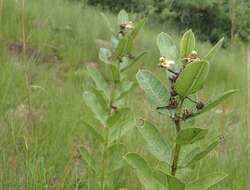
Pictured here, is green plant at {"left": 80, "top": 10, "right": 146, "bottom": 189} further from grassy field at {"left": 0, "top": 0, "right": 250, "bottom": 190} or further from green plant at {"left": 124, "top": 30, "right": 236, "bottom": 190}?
green plant at {"left": 124, "top": 30, "right": 236, "bottom": 190}

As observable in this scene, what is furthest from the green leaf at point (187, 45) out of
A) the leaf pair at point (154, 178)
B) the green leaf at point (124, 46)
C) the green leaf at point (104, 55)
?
the green leaf at point (104, 55)

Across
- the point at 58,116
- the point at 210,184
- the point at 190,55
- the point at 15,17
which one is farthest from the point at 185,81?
the point at 15,17

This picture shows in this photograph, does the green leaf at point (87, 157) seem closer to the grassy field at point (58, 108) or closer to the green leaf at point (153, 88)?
the grassy field at point (58, 108)

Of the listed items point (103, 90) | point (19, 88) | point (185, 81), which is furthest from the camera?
point (19, 88)

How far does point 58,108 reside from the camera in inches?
110

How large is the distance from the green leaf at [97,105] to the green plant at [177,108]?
0.68 metres

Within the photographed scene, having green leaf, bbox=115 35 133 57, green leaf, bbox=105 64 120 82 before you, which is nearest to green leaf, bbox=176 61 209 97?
green leaf, bbox=115 35 133 57

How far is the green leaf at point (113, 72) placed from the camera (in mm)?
1779

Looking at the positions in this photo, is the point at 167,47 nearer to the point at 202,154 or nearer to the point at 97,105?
the point at 202,154

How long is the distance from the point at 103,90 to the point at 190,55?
0.90 metres

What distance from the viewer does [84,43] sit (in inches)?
218

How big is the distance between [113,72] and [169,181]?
0.77 m

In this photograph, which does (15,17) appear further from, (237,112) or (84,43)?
(237,112)

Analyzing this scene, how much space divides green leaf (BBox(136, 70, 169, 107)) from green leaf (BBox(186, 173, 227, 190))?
20 centimetres
